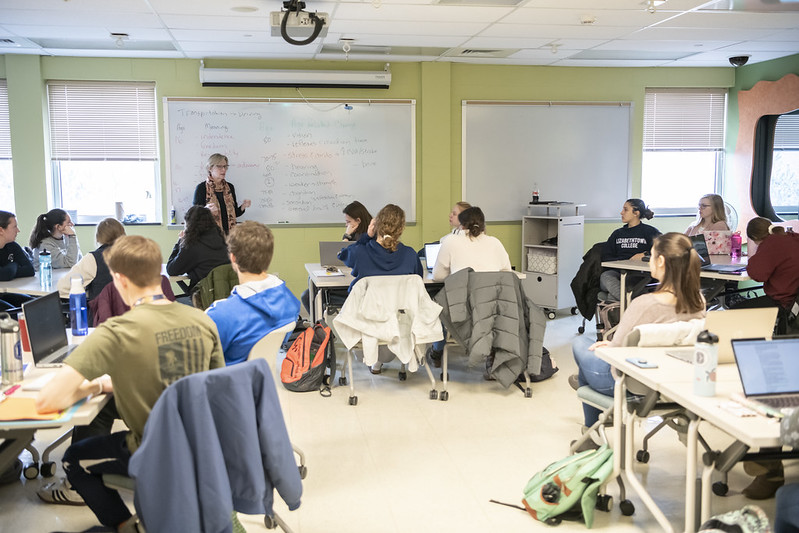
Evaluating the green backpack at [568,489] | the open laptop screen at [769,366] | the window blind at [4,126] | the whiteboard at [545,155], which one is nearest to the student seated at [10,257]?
the window blind at [4,126]

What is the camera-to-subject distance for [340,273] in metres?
5.42

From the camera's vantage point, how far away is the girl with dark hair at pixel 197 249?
5.14 meters

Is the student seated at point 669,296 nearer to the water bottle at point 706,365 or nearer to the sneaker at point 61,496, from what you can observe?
the water bottle at point 706,365

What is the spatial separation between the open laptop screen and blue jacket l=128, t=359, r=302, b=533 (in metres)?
1.60

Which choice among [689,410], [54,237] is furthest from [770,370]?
[54,237]

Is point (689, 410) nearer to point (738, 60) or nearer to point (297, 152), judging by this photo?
point (297, 152)

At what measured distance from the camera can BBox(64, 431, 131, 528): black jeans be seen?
246 cm

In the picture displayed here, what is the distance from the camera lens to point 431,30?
5.94m

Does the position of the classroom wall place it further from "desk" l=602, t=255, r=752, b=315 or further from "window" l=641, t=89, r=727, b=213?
"desk" l=602, t=255, r=752, b=315

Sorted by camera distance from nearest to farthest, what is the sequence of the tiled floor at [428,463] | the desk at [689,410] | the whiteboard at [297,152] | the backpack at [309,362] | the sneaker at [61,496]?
1. the desk at [689,410]
2. the tiled floor at [428,463]
3. the sneaker at [61,496]
4. the backpack at [309,362]
5. the whiteboard at [297,152]

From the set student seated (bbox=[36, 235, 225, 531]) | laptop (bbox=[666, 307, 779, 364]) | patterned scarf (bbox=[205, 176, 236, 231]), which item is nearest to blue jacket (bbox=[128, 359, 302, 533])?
student seated (bbox=[36, 235, 225, 531])

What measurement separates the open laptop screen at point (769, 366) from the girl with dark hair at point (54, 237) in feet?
16.1

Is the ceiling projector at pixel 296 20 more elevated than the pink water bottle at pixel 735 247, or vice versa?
the ceiling projector at pixel 296 20

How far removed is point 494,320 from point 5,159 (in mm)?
5252
